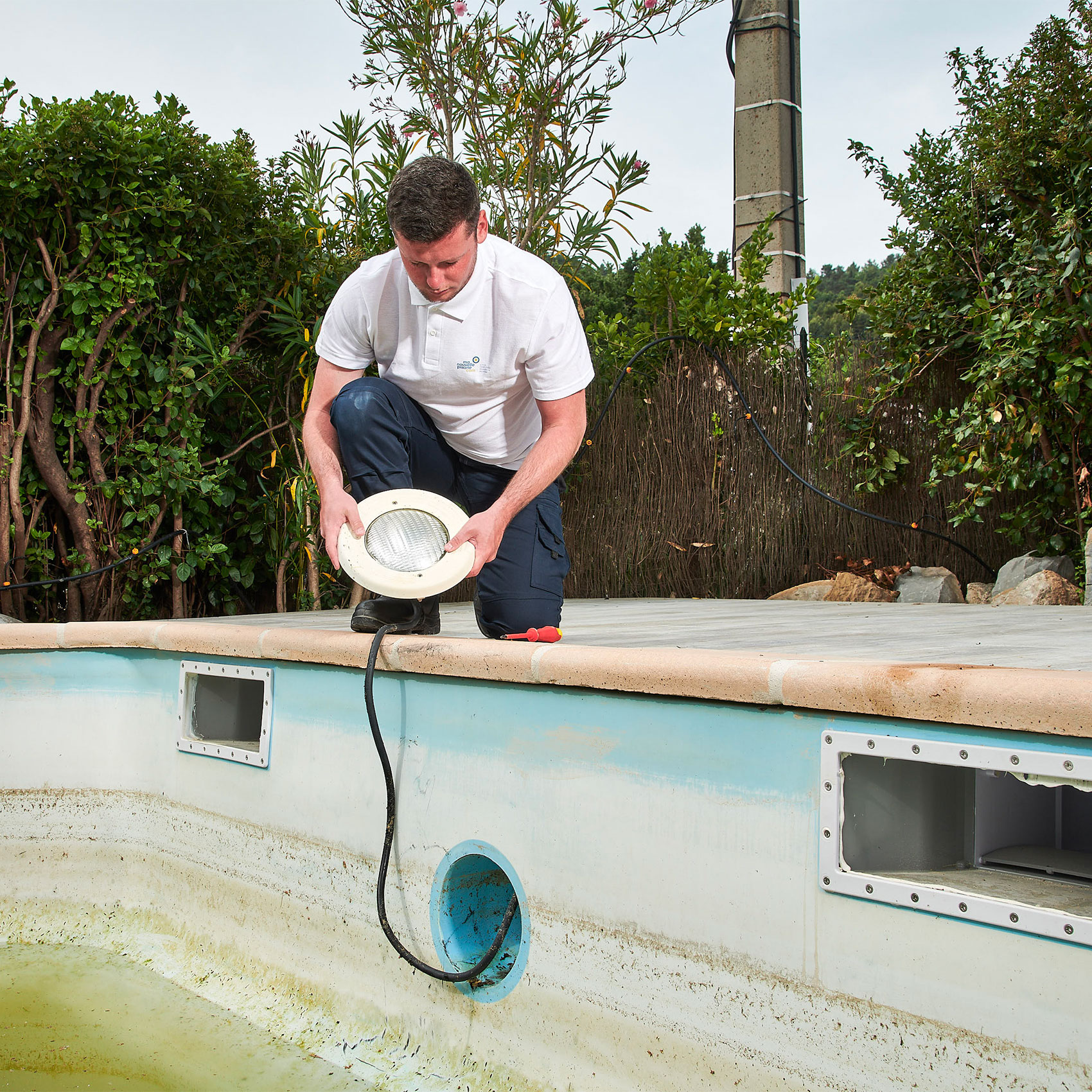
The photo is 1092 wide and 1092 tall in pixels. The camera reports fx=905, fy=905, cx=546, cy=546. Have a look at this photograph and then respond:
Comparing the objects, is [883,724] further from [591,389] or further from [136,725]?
[591,389]

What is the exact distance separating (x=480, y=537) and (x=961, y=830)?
93 centimetres

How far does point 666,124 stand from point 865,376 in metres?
6.26

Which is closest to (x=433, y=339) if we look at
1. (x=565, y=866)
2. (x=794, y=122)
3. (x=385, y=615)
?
(x=385, y=615)

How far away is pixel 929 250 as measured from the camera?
4.41m

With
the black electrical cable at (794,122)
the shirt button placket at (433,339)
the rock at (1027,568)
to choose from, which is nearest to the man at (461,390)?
the shirt button placket at (433,339)

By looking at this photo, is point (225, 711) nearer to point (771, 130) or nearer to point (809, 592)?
point (809, 592)

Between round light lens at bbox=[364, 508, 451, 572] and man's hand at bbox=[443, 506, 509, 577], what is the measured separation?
0.14ft

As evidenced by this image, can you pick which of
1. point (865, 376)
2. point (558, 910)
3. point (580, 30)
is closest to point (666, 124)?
point (580, 30)

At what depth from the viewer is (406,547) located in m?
1.76

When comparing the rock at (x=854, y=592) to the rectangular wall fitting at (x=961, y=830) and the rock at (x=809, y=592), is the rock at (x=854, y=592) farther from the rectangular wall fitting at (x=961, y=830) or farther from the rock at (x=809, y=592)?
the rectangular wall fitting at (x=961, y=830)

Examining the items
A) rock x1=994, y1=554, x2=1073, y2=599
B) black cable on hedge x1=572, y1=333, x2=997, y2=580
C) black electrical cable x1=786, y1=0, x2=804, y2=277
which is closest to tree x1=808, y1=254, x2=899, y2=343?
black electrical cable x1=786, y1=0, x2=804, y2=277

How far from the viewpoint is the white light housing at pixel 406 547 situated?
5.53 ft

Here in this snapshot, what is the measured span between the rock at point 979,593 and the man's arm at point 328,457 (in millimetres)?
3131

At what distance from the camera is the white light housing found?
168cm
